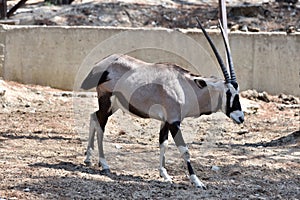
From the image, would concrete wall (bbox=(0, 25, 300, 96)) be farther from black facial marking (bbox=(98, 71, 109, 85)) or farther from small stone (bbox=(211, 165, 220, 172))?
black facial marking (bbox=(98, 71, 109, 85))

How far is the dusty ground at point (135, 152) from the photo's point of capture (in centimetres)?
636

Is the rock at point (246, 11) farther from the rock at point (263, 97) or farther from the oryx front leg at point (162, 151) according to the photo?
the oryx front leg at point (162, 151)

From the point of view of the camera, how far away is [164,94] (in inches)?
268

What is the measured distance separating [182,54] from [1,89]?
3057 millimetres

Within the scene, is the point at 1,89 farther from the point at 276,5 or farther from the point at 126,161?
the point at 276,5

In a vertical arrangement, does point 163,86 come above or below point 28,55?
above

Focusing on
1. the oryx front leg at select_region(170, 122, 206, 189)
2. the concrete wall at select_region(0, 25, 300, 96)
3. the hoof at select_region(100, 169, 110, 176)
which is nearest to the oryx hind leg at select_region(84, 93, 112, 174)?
the hoof at select_region(100, 169, 110, 176)

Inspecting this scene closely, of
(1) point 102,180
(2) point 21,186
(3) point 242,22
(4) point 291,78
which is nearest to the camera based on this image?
(2) point 21,186

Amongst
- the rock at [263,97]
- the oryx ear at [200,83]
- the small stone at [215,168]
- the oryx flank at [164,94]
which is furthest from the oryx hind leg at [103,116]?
the rock at [263,97]

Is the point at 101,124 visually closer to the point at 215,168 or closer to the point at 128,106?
the point at 128,106

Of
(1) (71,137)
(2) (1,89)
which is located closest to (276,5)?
(2) (1,89)

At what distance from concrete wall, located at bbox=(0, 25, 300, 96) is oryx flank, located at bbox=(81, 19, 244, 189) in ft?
16.1

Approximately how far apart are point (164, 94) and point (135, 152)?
55.0 inches

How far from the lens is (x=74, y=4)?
1672 centimetres
